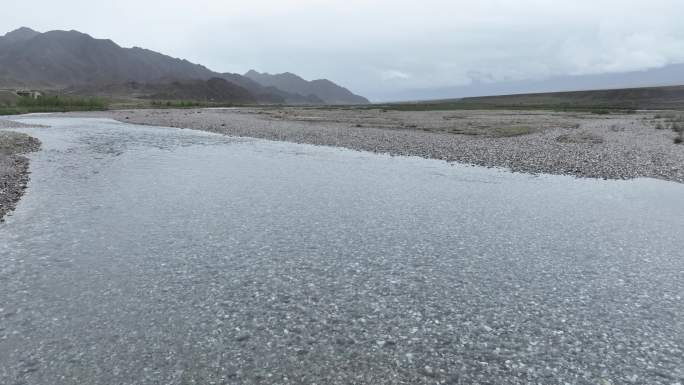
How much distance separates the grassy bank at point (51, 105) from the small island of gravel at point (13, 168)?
75564 millimetres

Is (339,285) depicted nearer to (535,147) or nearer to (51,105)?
(535,147)

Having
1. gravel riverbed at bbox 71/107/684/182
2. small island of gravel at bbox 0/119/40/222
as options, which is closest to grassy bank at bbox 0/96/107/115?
gravel riverbed at bbox 71/107/684/182

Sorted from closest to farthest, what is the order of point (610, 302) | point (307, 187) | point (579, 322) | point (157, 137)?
point (579, 322) → point (610, 302) → point (307, 187) → point (157, 137)

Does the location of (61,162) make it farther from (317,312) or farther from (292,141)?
(317,312)

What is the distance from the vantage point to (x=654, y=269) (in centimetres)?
1611

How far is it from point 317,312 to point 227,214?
11174mm

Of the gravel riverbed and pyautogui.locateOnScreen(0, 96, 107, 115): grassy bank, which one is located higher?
pyautogui.locateOnScreen(0, 96, 107, 115): grassy bank

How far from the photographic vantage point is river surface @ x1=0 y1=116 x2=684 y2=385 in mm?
10141

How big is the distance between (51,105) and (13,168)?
116m

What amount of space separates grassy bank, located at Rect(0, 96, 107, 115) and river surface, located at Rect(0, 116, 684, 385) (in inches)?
4259

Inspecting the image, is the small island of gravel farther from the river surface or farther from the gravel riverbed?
the gravel riverbed

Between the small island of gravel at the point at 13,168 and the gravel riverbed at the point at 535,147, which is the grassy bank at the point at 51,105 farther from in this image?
the small island of gravel at the point at 13,168

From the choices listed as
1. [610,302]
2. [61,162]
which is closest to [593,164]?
[610,302]

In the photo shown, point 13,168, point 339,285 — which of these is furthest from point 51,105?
point 339,285
